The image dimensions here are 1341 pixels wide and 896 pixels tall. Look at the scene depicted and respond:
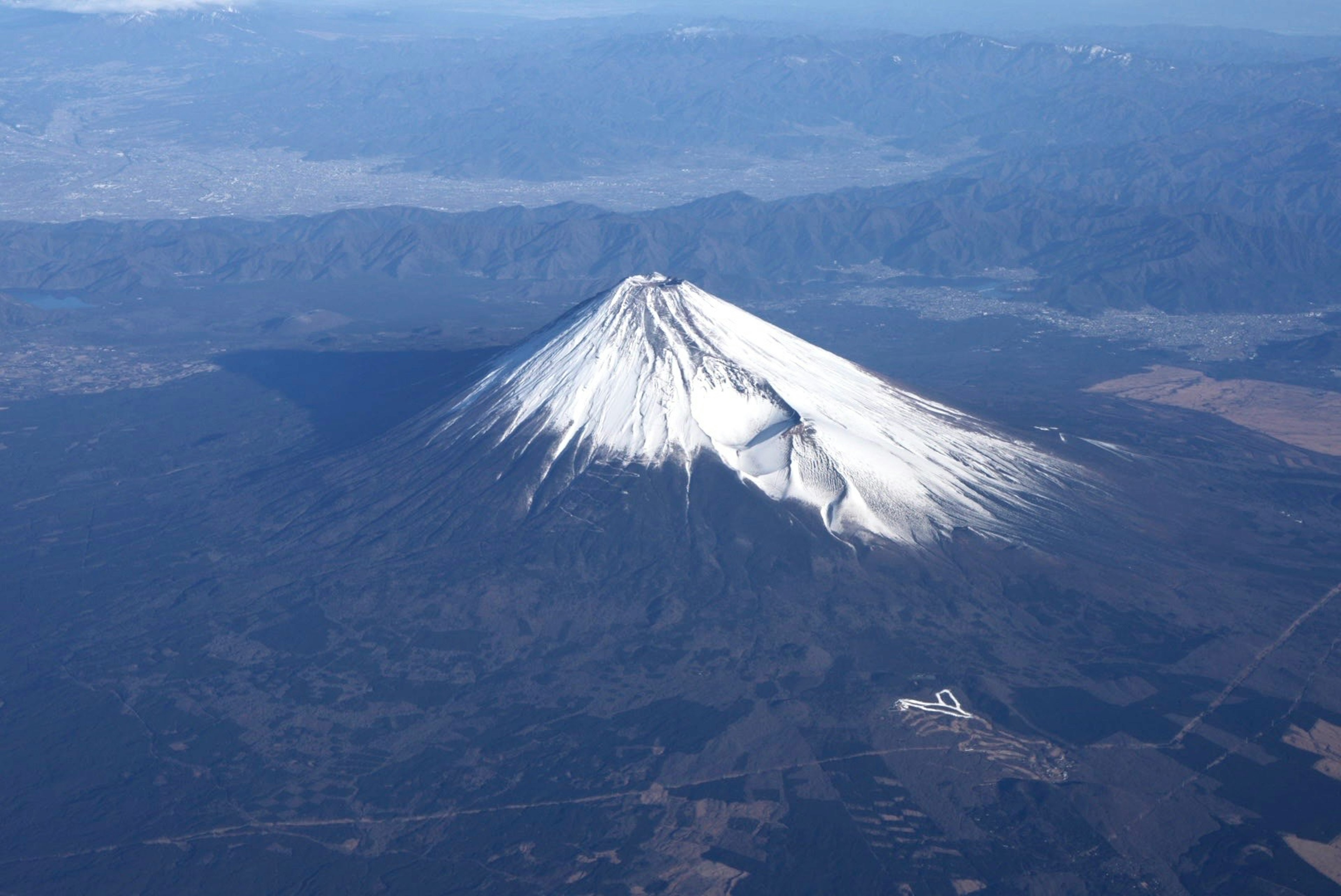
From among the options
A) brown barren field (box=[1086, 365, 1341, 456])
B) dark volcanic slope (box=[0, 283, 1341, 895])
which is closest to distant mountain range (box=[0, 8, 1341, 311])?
brown barren field (box=[1086, 365, 1341, 456])

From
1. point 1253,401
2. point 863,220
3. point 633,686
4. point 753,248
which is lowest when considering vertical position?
point 633,686

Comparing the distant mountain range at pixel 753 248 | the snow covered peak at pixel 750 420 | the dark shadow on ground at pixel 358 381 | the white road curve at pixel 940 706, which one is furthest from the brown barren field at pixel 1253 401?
the dark shadow on ground at pixel 358 381

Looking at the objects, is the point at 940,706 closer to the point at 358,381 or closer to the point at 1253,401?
the point at 358,381

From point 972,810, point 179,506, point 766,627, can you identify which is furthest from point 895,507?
point 179,506

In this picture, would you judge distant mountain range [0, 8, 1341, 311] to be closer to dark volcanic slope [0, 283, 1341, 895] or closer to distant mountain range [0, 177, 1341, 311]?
distant mountain range [0, 177, 1341, 311]

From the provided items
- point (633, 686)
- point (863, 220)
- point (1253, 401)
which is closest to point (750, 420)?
point (633, 686)

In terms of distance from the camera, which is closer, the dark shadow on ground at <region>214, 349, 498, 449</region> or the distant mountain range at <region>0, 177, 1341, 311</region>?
the dark shadow on ground at <region>214, 349, 498, 449</region>
